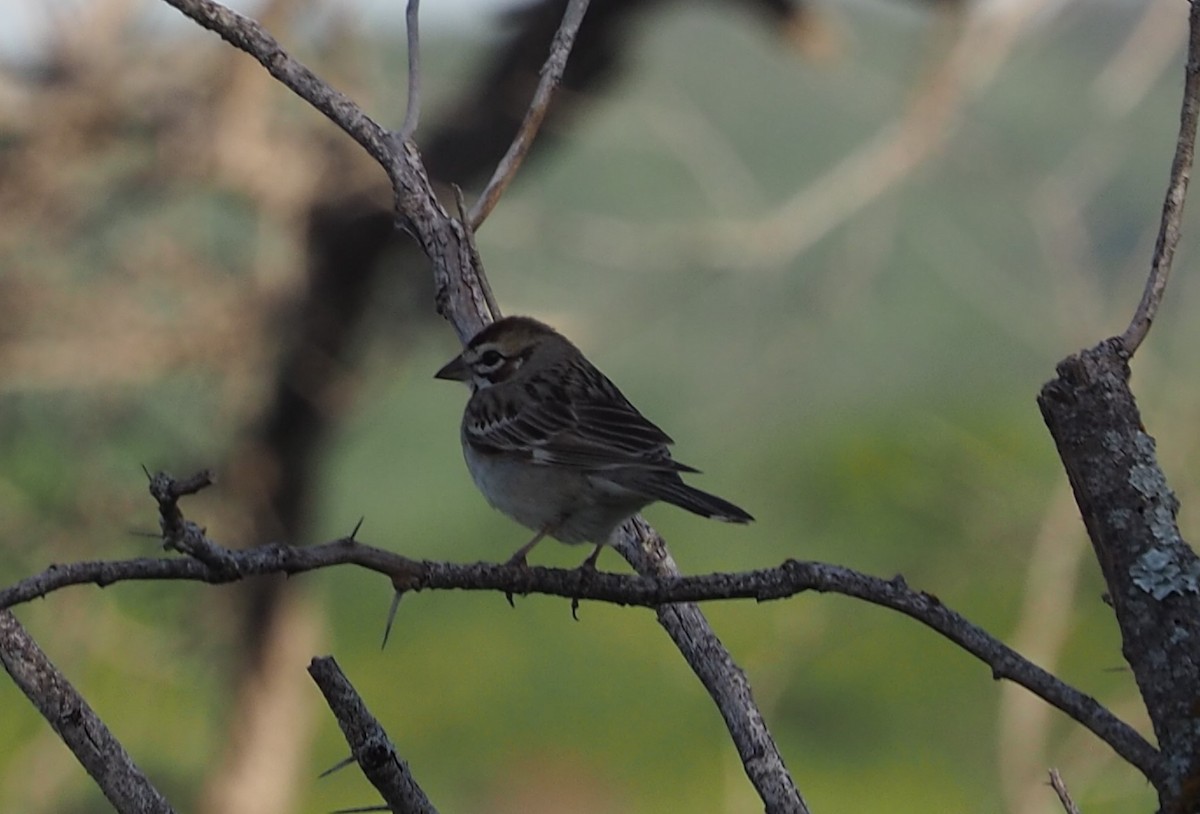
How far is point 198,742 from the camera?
44.6ft

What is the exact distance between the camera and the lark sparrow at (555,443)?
4152mm

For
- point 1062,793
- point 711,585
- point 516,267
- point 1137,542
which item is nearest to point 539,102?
point 711,585

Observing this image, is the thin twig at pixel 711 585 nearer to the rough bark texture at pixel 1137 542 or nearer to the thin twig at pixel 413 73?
the rough bark texture at pixel 1137 542

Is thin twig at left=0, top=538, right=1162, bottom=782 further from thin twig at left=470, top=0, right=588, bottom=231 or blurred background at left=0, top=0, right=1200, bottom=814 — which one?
blurred background at left=0, top=0, right=1200, bottom=814

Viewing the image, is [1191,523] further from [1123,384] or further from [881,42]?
[1123,384]

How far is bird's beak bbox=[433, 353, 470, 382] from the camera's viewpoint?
5031mm

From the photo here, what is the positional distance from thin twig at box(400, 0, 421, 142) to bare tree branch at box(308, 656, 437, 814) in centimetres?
195

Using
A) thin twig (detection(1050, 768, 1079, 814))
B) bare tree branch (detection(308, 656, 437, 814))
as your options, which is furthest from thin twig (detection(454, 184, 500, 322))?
thin twig (detection(1050, 768, 1079, 814))

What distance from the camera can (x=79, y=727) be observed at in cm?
288

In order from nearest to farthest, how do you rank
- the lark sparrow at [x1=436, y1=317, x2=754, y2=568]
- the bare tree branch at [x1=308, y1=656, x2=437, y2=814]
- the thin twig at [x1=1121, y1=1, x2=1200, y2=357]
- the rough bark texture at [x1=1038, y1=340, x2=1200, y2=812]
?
1. the rough bark texture at [x1=1038, y1=340, x2=1200, y2=812]
2. the bare tree branch at [x1=308, y1=656, x2=437, y2=814]
3. the thin twig at [x1=1121, y1=1, x2=1200, y2=357]
4. the lark sparrow at [x1=436, y1=317, x2=754, y2=568]

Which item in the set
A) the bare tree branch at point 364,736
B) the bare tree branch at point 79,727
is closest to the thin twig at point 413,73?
the bare tree branch at point 79,727

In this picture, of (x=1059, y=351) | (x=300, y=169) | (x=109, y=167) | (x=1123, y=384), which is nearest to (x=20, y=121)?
(x=109, y=167)

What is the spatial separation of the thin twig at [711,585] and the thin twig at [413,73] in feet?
5.44

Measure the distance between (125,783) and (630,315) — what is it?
5584 mm
